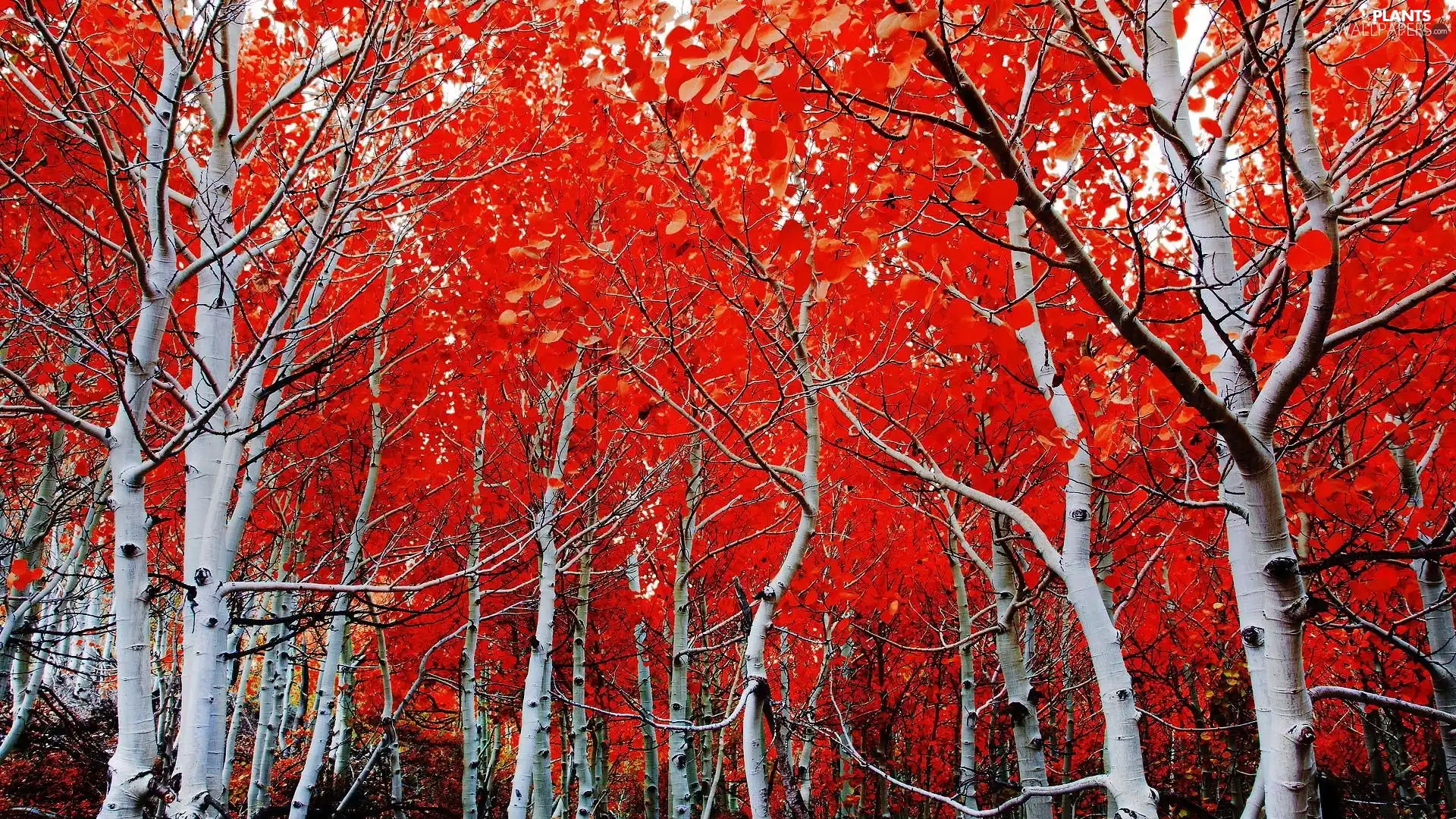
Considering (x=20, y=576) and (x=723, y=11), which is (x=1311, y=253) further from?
(x=20, y=576)

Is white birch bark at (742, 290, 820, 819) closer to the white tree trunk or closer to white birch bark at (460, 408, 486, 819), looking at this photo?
the white tree trunk

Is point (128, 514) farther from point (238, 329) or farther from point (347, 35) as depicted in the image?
point (238, 329)

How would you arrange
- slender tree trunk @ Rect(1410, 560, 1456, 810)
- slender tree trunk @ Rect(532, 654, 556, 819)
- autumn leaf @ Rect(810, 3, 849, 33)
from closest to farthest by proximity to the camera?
autumn leaf @ Rect(810, 3, 849, 33) < slender tree trunk @ Rect(1410, 560, 1456, 810) < slender tree trunk @ Rect(532, 654, 556, 819)

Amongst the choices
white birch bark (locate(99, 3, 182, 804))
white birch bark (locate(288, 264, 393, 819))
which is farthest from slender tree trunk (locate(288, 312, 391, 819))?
white birch bark (locate(99, 3, 182, 804))

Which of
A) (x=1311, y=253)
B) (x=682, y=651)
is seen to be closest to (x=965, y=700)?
(x=682, y=651)

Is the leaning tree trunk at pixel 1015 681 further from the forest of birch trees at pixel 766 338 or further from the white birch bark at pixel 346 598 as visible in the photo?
the white birch bark at pixel 346 598

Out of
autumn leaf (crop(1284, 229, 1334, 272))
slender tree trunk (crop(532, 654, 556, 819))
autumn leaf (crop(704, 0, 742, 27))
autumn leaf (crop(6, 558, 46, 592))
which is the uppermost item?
autumn leaf (crop(704, 0, 742, 27))

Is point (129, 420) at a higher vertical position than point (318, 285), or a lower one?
lower

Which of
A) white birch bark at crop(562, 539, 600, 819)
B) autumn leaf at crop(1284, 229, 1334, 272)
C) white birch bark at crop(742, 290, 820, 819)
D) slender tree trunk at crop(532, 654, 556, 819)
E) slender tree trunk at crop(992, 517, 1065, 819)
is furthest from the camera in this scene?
white birch bark at crop(562, 539, 600, 819)

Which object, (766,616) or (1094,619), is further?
(766,616)

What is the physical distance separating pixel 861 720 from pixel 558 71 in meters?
9.71

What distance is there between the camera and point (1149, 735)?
1528 cm

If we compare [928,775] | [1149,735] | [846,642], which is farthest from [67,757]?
[1149,735]

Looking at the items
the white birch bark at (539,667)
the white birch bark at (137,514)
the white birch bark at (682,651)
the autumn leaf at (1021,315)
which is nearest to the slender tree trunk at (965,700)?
the white birch bark at (682,651)
